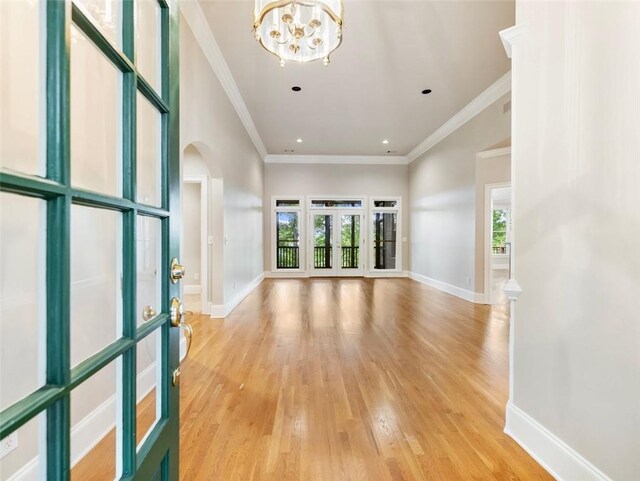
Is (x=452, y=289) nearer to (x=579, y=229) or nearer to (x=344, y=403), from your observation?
(x=344, y=403)

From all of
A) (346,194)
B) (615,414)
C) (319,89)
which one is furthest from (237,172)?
(615,414)

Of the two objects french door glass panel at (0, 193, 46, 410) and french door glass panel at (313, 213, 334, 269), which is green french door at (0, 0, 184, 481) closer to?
french door glass panel at (0, 193, 46, 410)

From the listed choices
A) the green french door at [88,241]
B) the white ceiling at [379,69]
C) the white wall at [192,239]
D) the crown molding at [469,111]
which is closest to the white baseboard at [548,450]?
the green french door at [88,241]

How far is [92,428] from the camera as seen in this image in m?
0.67

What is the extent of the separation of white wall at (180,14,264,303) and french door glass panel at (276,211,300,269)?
3.08 feet

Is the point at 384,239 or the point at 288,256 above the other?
the point at 384,239

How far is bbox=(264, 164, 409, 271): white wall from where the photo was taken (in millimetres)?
8039

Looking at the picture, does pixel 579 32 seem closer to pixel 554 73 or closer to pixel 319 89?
pixel 554 73

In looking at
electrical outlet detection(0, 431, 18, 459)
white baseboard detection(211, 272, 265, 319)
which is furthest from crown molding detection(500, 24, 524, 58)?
white baseboard detection(211, 272, 265, 319)

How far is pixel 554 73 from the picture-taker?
1529 mm

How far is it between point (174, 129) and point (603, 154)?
5.67ft

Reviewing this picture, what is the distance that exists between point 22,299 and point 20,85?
1.30 feet

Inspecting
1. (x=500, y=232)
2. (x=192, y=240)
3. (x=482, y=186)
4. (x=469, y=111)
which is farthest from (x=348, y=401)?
(x=500, y=232)

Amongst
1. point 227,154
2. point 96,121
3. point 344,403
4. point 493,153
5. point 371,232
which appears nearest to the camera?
point 96,121
